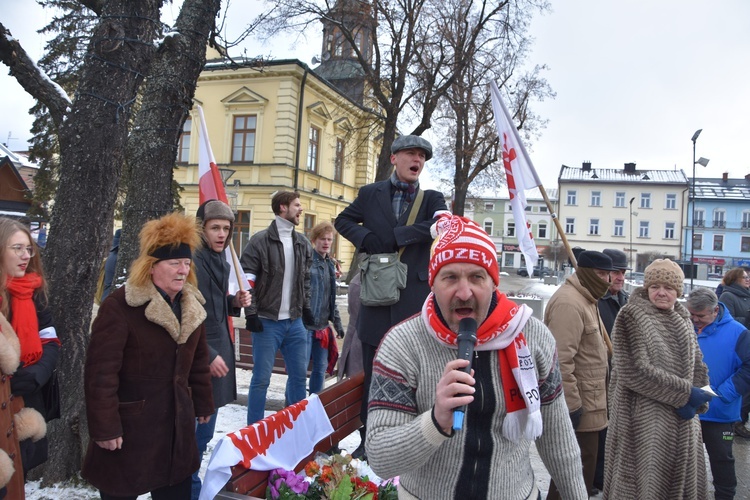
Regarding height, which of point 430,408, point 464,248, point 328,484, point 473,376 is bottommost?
point 328,484

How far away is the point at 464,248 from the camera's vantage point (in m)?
1.56

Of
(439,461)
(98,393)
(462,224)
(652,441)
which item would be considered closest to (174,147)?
(98,393)

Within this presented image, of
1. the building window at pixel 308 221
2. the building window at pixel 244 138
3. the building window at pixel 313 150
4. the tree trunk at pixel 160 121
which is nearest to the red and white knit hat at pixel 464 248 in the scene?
the tree trunk at pixel 160 121

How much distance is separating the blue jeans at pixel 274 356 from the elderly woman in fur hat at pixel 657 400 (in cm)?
253

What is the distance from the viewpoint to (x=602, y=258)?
3625 millimetres

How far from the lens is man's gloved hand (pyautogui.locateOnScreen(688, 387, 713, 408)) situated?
3.12 m

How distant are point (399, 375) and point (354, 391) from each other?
2.19m

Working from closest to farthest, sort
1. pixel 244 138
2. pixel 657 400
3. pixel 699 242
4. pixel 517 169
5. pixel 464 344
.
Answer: pixel 464 344
pixel 657 400
pixel 517 169
pixel 244 138
pixel 699 242

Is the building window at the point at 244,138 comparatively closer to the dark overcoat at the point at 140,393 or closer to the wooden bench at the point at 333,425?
the wooden bench at the point at 333,425

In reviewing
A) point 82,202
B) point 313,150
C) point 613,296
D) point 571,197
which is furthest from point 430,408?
point 571,197

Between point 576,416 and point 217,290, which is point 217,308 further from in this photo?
point 576,416

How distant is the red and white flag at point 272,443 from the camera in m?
2.23

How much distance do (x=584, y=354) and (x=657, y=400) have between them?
503 millimetres

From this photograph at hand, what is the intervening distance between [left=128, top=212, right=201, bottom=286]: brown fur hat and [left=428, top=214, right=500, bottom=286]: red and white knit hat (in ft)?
5.22
